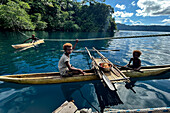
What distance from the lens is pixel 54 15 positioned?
55.9m

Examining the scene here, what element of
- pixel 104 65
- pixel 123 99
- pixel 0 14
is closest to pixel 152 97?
pixel 123 99

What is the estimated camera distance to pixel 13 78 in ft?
14.6

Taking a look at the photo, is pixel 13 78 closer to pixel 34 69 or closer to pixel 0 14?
pixel 34 69

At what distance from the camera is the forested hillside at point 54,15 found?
31.4 meters

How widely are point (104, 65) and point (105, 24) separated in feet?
259

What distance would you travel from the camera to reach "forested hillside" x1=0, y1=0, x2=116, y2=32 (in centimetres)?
3139

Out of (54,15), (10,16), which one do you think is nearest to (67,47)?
(10,16)

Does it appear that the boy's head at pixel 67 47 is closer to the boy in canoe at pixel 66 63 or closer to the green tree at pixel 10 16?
the boy in canoe at pixel 66 63

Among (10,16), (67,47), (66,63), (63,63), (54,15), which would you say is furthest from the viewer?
(54,15)

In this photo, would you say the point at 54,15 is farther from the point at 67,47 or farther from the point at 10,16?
the point at 67,47

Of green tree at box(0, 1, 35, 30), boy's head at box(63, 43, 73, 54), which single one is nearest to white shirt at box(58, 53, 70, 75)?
boy's head at box(63, 43, 73, 54)

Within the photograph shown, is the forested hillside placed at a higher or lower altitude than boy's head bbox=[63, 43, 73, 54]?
higher

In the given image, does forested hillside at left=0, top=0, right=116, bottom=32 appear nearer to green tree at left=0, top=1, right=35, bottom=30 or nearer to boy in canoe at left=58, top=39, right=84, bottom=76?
green tree at left=0, top=1, right=35, bottom=30

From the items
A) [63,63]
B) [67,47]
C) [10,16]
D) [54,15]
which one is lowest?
[63,63]
